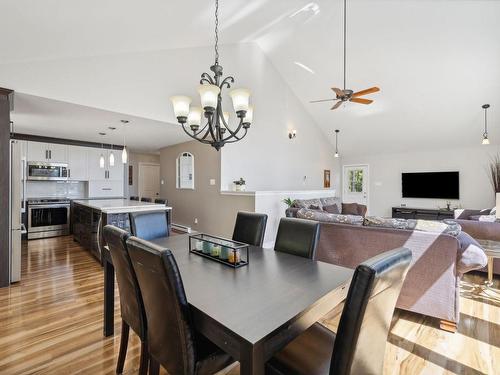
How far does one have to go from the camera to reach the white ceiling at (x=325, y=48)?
8.30 feet

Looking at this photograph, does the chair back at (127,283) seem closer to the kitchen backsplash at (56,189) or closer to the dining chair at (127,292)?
the dining chair at (127,292)

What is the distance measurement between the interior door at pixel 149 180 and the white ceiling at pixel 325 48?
69.5 inches

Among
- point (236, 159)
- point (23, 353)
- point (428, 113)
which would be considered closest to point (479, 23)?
point (428, 113)

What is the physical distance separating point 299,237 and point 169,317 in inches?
49.2

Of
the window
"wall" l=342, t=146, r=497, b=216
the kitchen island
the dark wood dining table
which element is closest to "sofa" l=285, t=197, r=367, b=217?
"wall" l=342, t=146, r=497, b=216

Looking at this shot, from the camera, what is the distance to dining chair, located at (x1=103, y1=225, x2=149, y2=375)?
150cm

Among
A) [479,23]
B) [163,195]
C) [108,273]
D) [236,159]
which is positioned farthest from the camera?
[163,195]

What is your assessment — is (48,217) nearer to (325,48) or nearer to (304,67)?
(304,67)

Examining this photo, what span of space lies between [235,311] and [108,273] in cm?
146

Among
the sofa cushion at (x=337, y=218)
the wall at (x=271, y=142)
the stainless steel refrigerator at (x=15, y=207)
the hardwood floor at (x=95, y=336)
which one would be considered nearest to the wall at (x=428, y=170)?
the wall at (x=271, y=142)

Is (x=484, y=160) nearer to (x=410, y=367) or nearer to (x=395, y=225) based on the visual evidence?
(x=395, y=225)

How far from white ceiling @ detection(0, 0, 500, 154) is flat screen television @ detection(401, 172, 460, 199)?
84 centimetres

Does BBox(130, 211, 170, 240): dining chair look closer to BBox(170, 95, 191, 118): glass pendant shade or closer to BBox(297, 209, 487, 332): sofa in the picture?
BBox(170, 95, 191, 118): glass pendant shade

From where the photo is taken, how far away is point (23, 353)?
1.93 m
